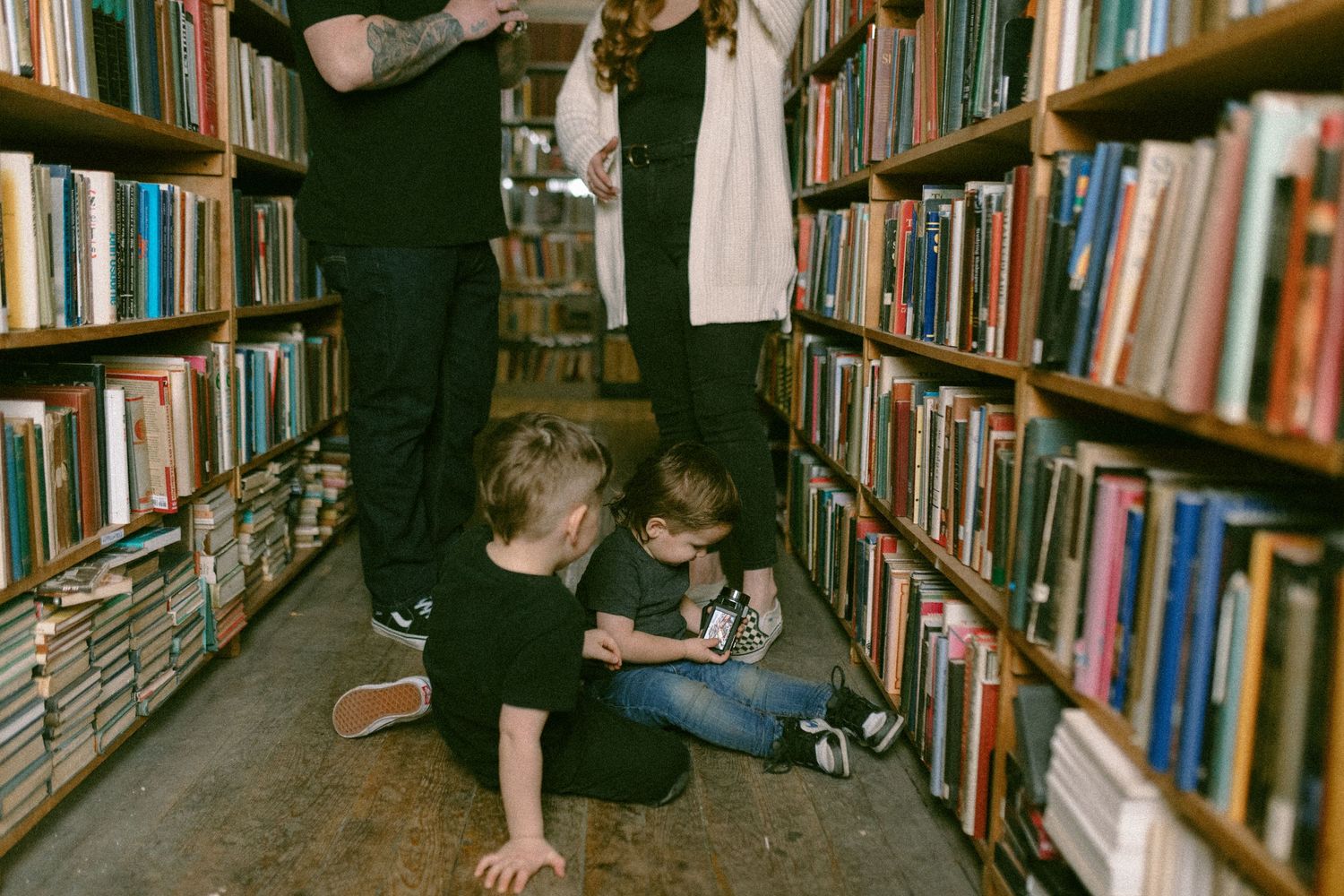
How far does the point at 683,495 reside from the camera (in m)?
1.76

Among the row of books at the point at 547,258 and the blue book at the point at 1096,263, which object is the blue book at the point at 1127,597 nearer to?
the blue book at the point at 1096,263

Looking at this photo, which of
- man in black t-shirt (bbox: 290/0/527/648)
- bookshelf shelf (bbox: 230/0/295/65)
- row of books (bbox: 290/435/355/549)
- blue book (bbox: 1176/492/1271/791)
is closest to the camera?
blue book (bbox: 1176/492/1271/791)

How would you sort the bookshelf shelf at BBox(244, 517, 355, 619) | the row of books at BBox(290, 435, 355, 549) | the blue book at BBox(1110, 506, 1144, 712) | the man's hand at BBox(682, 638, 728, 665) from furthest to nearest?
the row of books at BBox(290, 435, 355, 549)
the bookshelf shelf at BBox(244, 517, 355, 619)
the man's hand at BBox(682, 638, 728, 665)
the blue book at BBox(1110, 506, 1144, 712)

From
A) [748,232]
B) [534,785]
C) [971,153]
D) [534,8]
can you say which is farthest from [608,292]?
[534,8]

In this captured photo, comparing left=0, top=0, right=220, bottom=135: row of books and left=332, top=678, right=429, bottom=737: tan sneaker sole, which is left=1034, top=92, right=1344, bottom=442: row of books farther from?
left=0, top=0, right=220, bottom=135: row of books

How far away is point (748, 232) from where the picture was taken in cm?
213

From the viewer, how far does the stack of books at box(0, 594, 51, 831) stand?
1322 millimetres

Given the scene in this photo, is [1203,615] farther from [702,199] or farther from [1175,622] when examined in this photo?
[702,199]

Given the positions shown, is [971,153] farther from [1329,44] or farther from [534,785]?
[534,785]

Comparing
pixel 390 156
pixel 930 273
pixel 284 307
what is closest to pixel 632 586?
pixel 930 273

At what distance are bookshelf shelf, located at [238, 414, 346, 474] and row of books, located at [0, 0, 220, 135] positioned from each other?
2.34 feet

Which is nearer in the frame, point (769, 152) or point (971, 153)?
point (971, 153)

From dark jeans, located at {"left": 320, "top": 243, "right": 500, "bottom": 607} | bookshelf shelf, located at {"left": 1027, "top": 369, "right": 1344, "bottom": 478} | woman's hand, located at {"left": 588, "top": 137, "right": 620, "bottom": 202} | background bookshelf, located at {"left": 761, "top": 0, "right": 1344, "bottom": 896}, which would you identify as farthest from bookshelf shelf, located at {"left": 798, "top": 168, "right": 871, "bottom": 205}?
bookshelf shelf, located at {"left": 1027, "top": 369, "right": 1344, "bottom": 478}

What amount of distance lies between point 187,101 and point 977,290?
5.02 ft
